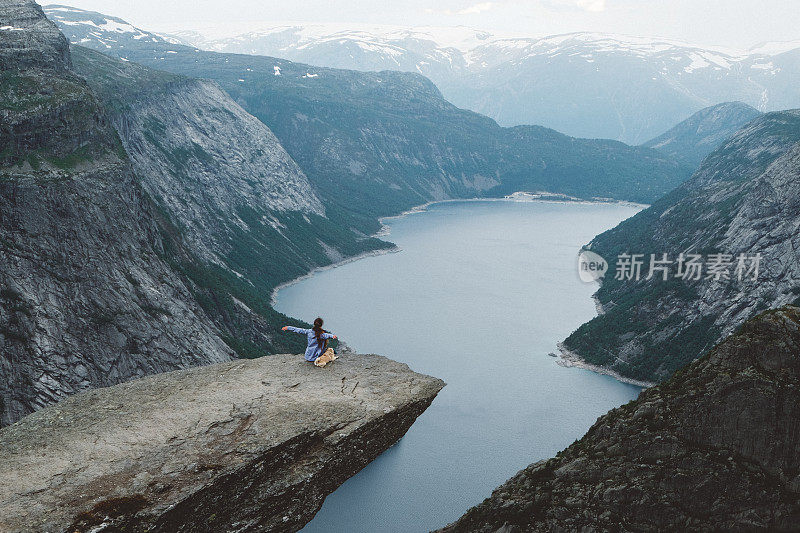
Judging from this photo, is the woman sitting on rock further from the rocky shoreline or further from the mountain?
the rocky shoreline

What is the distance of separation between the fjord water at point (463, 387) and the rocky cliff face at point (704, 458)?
188 feet

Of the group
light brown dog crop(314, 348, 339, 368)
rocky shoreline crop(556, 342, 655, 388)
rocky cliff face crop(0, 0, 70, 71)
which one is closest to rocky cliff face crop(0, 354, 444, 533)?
light brown dog crop(314, 348, 339, 368)

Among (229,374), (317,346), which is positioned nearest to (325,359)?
(317,346)

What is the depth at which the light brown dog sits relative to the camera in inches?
1125

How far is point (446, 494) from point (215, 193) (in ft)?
457

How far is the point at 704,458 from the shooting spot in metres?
23.0

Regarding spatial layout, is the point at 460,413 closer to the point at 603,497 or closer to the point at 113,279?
the point at 113,279

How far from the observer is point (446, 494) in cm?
8544

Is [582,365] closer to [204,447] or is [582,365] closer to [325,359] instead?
[325,359]

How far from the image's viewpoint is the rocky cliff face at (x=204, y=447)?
19906 millimetres

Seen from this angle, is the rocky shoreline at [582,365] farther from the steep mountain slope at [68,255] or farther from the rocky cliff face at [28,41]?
the rocky cliff face at [28,41]

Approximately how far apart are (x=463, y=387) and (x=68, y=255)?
7242 cm

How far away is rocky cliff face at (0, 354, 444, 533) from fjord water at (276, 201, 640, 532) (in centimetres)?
5797

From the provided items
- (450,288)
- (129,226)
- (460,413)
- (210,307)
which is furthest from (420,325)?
(129,226)
